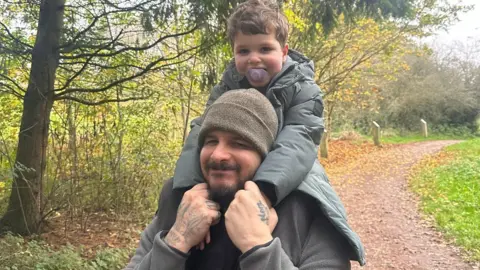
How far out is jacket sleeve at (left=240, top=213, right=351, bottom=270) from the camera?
1.34 meters

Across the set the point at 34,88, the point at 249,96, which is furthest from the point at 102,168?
the point at 249,96

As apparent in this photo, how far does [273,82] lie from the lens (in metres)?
1.96

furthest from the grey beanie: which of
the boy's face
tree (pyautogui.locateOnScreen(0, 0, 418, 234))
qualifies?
tree (pyautogui.locateOnScreen(0, 0, 418, 234))

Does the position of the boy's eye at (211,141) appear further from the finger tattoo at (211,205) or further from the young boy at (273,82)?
the finger tattoo at (211,205)

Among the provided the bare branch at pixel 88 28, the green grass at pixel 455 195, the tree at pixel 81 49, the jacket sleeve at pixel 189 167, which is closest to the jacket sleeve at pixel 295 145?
the jacket sleeve at pixel 189 167

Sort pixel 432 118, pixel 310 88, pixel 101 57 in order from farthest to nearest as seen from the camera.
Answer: pixel 432 118 → pixel 101 57 → pixel 310 88

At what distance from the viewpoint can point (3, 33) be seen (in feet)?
16.6

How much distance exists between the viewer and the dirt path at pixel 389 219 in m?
6.78

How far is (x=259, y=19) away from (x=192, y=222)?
1.02 m

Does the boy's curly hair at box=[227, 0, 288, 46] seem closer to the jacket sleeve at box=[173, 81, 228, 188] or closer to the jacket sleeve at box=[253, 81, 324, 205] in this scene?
the jacket sleeve at box=[253, 81, 324, 205]

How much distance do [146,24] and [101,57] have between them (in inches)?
36.7

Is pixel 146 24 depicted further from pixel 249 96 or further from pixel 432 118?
pixel 432 118

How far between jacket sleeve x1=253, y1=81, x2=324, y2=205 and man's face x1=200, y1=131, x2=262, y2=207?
5cm

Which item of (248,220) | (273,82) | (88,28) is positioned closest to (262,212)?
(248,220)
